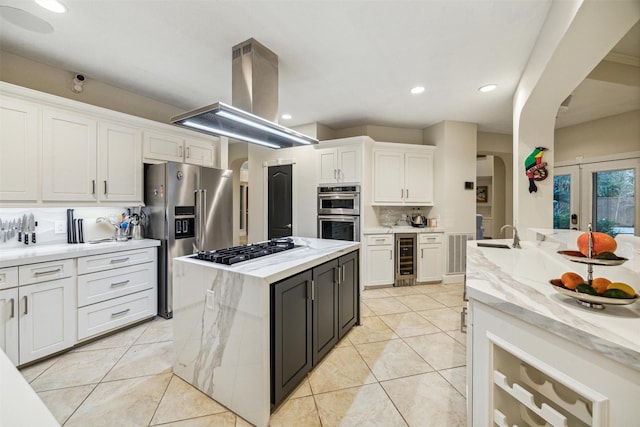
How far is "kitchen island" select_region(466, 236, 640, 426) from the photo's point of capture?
709mm

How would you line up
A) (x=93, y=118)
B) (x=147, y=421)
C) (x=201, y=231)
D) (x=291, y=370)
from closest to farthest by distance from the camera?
1. (x=147, y=421)
2. (x=291, y=370)
3. (x=93, y=118)
4. (x=201, y=231)

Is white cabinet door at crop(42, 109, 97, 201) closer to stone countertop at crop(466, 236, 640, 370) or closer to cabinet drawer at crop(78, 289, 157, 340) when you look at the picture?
cabinet drawer at crop(78, 289, 157, 340)

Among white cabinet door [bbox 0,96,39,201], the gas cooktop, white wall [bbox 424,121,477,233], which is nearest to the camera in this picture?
the gas cooktop

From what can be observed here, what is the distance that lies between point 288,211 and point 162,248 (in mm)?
A: 2039

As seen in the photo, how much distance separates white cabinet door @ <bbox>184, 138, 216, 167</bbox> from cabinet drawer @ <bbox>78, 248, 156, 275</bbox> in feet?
4.22

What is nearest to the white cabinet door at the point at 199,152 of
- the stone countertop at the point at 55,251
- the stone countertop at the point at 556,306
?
the stone countertop at the point at 55,251

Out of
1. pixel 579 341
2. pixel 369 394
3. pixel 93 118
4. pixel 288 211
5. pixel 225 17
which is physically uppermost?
pixel 225 17

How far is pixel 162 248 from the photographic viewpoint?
2.93 metres

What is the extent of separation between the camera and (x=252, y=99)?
2164 millimetres

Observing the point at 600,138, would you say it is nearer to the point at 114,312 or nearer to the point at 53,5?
the point at 53,5

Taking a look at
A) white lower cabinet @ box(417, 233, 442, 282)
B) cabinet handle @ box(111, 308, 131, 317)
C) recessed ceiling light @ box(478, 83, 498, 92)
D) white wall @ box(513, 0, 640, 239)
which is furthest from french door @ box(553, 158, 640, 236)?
cabinet handle @ box(111, 308, 131, 317)

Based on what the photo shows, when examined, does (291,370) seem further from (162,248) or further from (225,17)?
(225,17)

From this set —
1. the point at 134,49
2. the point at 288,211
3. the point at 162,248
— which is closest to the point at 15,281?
the point at 162,248

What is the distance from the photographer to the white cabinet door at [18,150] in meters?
2.10
